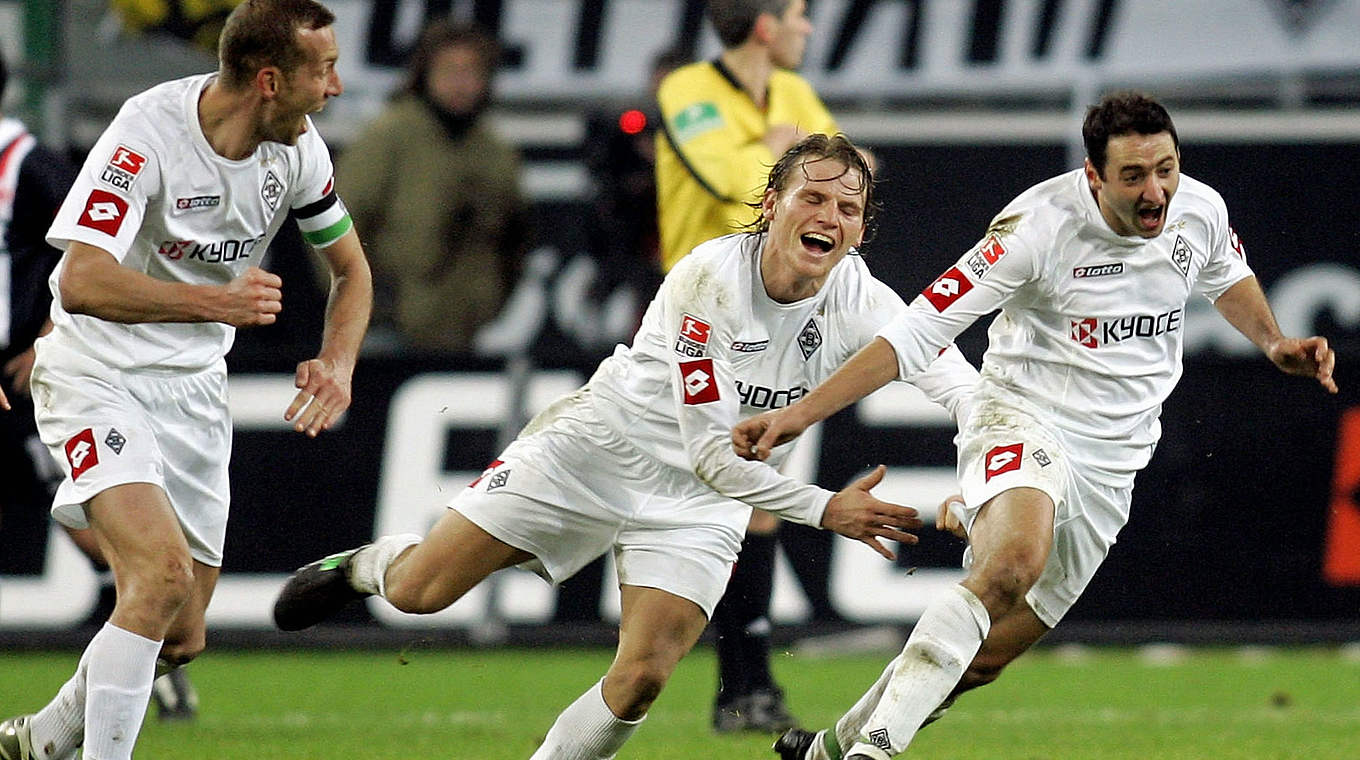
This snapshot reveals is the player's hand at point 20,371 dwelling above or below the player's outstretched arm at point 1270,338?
below

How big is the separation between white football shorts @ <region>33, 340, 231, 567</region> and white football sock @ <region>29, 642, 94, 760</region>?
18.2 inches

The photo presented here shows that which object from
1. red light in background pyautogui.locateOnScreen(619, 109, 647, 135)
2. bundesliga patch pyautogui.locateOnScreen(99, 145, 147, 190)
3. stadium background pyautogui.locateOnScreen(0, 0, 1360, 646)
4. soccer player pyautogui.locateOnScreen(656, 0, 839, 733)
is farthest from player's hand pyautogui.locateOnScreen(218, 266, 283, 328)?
red light in background pyautogui.locateOnScreen(619, 109, 647, 135)

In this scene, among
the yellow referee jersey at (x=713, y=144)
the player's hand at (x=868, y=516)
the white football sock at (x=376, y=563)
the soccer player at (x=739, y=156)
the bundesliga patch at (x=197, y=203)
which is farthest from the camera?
the yellow referee jersey at (x=713, y=144)

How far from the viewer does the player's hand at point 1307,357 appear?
5.67 m

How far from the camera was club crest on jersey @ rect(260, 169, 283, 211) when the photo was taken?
222 inches

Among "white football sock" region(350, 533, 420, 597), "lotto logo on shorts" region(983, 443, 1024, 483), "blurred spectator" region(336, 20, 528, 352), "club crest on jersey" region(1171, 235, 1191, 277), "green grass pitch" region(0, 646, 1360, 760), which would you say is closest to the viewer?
"lotto logo on shorts" region(983, 443, 1024, 483)

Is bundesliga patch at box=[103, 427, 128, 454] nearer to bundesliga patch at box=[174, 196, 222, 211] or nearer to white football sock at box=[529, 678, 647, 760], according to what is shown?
bundesliga patch at box=[174, 196, 222, 211]

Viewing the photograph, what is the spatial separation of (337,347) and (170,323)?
1.74ft

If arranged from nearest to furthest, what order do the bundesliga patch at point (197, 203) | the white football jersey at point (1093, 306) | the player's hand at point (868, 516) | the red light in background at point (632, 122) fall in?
the player's hand at point (868, 516)
the bundesliga patch at point (197, 203)
the white football jersey at point (1093, 306)
the red light in background at point (632, 122)

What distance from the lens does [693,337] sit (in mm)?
5383

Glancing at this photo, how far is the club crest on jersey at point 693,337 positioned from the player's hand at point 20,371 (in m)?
2.99

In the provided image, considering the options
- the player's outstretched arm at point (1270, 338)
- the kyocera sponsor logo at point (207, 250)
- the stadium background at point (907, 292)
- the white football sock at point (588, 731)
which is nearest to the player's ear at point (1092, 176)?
the player's outstretched arm at point (1270, 338)

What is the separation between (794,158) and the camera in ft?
18.4

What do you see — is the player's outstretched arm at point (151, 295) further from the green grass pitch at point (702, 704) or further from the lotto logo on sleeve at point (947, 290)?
the lotto logo on sleeve at point (947, 290)
